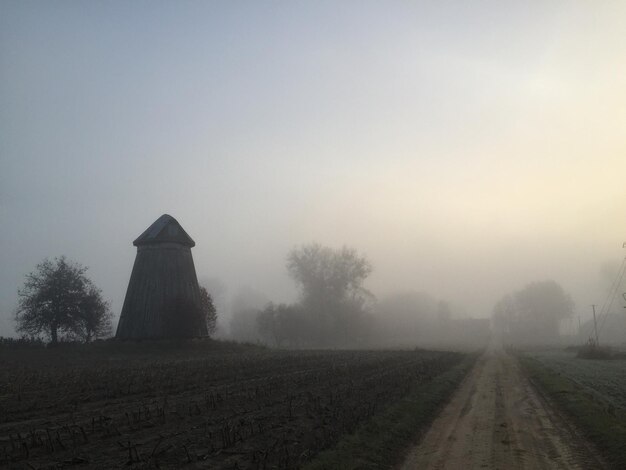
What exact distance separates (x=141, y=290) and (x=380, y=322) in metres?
80.6

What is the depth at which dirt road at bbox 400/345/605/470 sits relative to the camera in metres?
11.5

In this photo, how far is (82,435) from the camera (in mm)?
11586

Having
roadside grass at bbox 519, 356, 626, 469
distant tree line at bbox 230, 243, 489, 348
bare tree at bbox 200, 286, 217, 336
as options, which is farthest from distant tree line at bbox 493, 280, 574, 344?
roadside grass at bbox 519, 356, 626, 469

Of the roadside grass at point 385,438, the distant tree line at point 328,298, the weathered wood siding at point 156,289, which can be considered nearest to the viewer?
the roadside grass at point 385,438

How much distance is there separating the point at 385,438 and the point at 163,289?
40528 mm

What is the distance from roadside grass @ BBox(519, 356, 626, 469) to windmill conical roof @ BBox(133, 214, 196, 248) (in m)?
38.1

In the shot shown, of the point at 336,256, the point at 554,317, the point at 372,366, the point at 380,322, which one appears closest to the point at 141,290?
the point at 372,366

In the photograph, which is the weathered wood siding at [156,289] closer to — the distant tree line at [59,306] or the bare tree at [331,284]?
the distant tree line at [59,306]

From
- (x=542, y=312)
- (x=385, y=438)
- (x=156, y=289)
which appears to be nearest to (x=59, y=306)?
(x=156, y=289)

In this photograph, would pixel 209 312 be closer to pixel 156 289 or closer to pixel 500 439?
pixel 156 289

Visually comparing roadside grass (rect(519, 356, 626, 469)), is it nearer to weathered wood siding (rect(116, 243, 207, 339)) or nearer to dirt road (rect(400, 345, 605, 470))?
dirt road (rect(400, 345, 605, 470))

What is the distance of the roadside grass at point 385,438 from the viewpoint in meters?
11.0

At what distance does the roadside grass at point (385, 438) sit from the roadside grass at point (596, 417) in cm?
463

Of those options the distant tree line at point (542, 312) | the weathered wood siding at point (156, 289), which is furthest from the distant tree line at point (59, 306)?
Answer: the distant tree line at point (542, 312)
